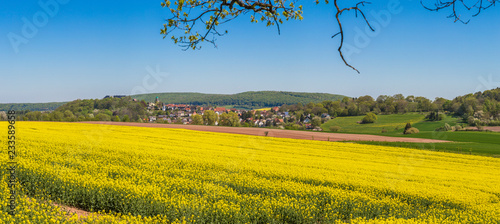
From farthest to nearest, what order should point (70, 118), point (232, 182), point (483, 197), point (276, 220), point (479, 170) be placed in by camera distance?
point (70, 118)
point (479, 170)
point (483, 197)
point (232, 182)
point (276, 220)

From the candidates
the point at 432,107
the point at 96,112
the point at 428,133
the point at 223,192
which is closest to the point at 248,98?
the point at 432,107

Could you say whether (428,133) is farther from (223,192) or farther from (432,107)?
(223,192)

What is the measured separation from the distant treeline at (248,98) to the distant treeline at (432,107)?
54679mm

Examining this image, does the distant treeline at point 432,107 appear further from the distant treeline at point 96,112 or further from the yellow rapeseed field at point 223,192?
the yellow rapeseed field at point 223,192

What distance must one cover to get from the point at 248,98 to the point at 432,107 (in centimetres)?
9556

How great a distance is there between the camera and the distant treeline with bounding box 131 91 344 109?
162500 mm

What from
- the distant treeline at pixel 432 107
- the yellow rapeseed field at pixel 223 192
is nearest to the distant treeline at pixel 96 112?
the yellow rapeseed field at pixel 223 192

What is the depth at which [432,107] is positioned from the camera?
8838cm

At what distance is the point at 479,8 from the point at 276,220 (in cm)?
697

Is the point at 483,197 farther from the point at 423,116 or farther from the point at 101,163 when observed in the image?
the point at 423,116

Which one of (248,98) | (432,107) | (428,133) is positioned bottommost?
(428,133)

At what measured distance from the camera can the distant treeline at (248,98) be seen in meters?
162

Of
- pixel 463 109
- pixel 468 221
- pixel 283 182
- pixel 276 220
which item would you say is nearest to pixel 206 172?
pixel 283 182

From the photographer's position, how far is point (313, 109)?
97.2m
